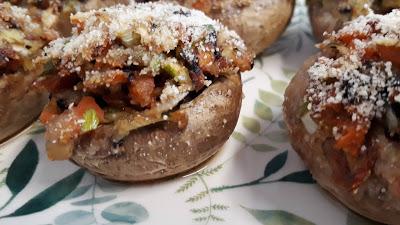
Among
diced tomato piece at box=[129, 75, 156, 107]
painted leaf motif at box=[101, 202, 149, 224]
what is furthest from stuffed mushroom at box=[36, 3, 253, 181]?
painted leaf motif at box=[101, 202, 149, 224]

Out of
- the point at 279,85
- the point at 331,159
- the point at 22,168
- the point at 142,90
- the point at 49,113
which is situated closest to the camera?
the point at 331,159

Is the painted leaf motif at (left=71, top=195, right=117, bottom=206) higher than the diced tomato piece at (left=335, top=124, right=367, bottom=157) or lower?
lower

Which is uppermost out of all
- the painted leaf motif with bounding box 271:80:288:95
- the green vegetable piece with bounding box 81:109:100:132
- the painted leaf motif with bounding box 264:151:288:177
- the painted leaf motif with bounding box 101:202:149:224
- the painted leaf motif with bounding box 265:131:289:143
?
the green vegetable piece with bounding box 81:109:100:132

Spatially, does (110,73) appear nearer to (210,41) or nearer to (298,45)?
(210,41)

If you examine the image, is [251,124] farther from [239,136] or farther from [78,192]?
[78,192]

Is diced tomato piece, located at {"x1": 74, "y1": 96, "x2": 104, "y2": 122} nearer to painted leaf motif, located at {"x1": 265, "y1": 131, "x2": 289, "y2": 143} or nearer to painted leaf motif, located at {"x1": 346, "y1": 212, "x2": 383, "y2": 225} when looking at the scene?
painted leaf motif, located at {"x1": 265, "y1": 131, "x2": 289, "y2": 143}

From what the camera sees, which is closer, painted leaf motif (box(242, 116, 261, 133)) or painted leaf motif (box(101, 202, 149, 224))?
painted leaf motif (box(101, 202, 149, 224))

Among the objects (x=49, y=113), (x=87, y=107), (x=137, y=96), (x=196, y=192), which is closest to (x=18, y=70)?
(x=49, y=113)
